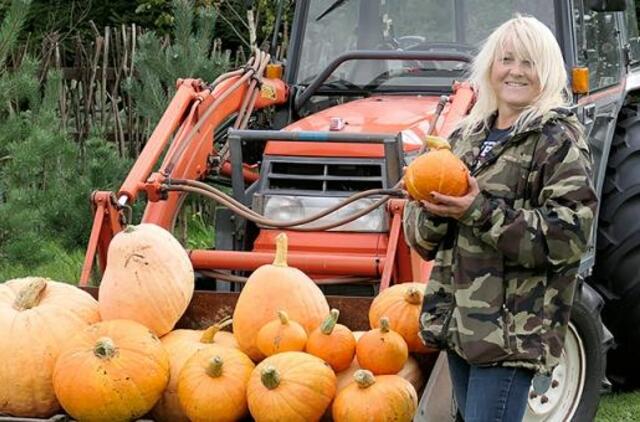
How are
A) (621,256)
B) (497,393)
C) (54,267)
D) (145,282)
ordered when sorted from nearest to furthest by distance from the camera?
(497,393) → (145,282) → (621,256) → (54,267)

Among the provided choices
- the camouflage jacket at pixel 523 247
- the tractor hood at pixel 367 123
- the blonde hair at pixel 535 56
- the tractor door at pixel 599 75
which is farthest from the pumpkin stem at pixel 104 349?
the tractor door at pixel 599 75

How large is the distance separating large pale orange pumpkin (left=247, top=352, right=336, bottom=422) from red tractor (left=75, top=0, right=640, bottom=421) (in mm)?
350

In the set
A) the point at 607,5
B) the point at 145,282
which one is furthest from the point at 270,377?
the point at 607,5

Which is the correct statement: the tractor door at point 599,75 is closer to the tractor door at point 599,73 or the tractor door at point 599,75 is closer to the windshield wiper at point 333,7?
the tractor door at point 599,73

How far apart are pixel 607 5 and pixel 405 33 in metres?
1.00

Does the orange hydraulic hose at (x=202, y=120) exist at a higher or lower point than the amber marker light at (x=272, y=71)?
lower

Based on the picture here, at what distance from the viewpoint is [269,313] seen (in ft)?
13.5

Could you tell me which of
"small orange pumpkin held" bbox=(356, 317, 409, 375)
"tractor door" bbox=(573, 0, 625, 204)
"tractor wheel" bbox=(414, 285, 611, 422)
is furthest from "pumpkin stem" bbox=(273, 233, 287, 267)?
"tractor door" bbox=(573, 0, 625, 204)

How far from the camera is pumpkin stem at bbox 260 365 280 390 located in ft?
12.2

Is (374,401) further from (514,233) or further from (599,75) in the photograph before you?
(599,75)

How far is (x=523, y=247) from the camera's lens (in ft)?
10.3

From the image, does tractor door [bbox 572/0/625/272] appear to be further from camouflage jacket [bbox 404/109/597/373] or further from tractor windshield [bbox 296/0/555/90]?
camouflage jacket [bbox 404/109/597/373]

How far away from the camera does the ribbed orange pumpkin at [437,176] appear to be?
10.6 ft

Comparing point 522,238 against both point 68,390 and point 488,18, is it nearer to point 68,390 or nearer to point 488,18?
point 68,390
